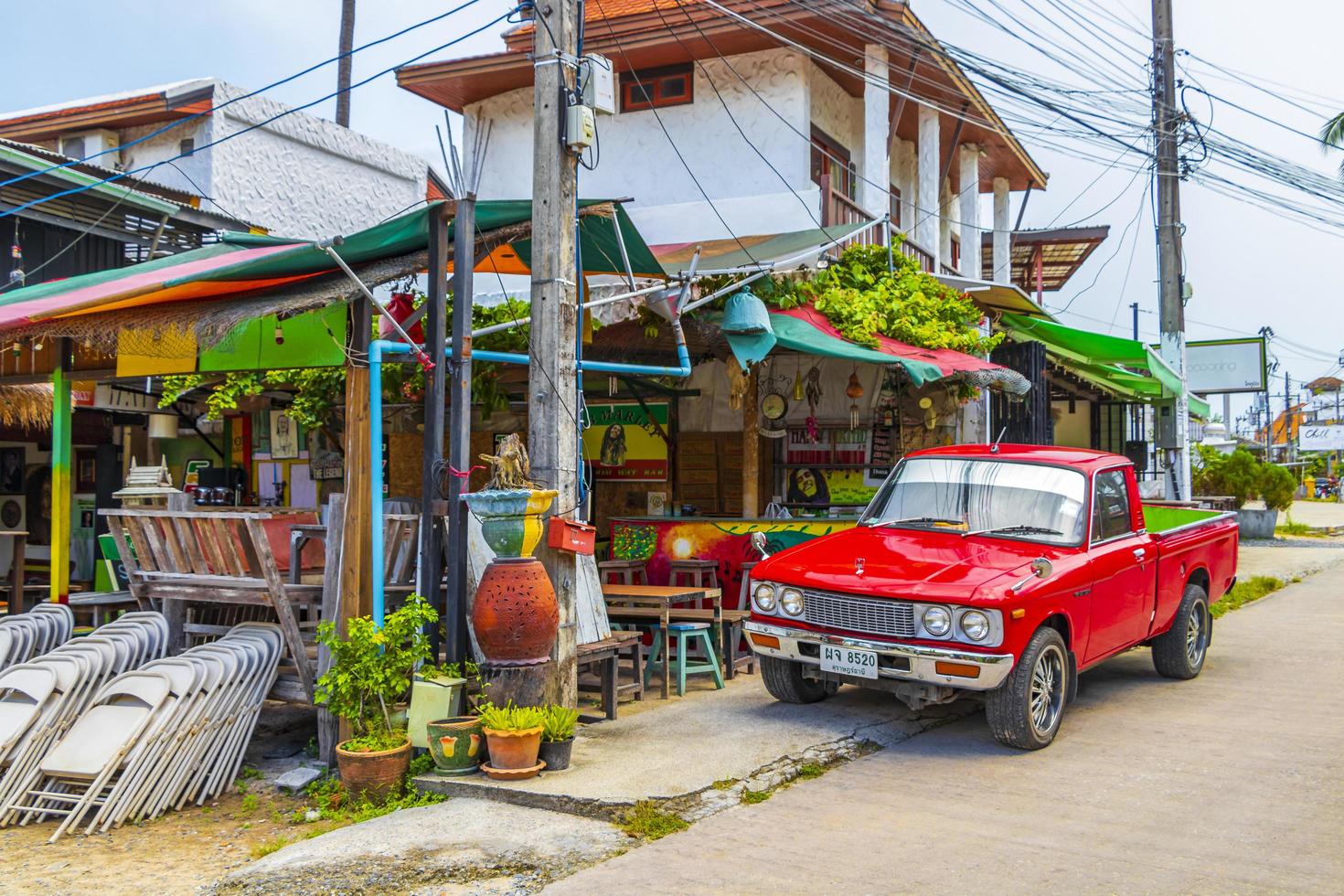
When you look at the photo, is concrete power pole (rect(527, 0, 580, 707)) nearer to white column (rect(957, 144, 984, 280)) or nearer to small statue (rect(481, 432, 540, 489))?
small statue (rect(481, 432, 540, 489))

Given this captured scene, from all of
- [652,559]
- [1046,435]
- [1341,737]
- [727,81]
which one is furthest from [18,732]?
[1046,435]

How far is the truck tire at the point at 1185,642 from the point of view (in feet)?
28.8

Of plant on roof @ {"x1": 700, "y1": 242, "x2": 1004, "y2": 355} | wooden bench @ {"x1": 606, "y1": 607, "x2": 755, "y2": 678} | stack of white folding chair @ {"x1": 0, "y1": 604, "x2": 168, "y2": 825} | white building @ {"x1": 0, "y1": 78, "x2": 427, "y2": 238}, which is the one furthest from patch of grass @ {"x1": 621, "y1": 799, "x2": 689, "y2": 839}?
white building @ {"x1": 0, "y1": 78, "x2": 427, "y2": 238}

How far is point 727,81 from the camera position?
581 inches

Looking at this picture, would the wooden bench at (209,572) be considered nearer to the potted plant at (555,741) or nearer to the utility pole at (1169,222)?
the potted plant at (555,741)

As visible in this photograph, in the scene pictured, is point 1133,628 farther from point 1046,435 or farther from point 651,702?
point 1046,435

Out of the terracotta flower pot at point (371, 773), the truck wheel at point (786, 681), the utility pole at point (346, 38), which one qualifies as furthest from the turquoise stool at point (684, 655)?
the utility pole at point (346, 38)

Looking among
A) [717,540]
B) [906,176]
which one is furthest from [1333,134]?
[717,540]

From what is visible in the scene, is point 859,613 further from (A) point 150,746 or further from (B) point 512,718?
(A) point 150,746

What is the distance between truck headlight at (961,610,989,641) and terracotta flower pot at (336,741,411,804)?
3.30 metres

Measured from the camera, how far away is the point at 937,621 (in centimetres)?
638

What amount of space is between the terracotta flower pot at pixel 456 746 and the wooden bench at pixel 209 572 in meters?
1.42

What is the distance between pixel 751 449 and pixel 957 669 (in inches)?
236

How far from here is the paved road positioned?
15.2 ft
